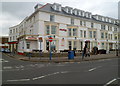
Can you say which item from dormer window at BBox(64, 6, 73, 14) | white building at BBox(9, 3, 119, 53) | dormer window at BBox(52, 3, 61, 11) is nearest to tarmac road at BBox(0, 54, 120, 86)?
white building at BBox(9, 3, 119, 53)

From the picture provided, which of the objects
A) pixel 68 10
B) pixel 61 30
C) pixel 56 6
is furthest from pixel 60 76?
pixel 68 10

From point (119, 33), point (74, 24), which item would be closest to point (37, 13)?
point (74, 24)

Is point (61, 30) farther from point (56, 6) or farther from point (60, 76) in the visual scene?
point (60, 76)

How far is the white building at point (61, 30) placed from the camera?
26.7 m

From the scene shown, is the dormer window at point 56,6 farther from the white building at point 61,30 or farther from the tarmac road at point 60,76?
the tarmac road at point 60,76

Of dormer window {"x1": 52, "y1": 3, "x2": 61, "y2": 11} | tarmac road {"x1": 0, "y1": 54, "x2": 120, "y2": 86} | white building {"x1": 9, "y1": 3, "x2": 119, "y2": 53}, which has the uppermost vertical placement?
dormer window {"x1": 52, "y1": 3, "x2": 61, "y2": 11}

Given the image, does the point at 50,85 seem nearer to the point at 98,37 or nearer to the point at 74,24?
the point at 74,24

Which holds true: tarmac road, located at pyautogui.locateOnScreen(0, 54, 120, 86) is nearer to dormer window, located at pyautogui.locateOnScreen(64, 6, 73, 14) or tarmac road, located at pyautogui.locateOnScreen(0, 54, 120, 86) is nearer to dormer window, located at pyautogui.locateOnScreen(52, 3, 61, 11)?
dormer window, located at pyautogui.locateOnScreen(52, 3, 61, 11)

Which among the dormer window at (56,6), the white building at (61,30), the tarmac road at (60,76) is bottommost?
the tarmac road at (60,76)

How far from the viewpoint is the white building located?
26.7 meters

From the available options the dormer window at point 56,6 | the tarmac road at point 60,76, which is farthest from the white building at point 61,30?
the tarmac road at point 60,76

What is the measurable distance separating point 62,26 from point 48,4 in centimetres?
717

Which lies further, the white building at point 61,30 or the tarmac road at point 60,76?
the white building at point 61,30

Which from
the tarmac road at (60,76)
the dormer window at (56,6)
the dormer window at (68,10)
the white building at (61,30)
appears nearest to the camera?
the tarmac road at (60,76)
